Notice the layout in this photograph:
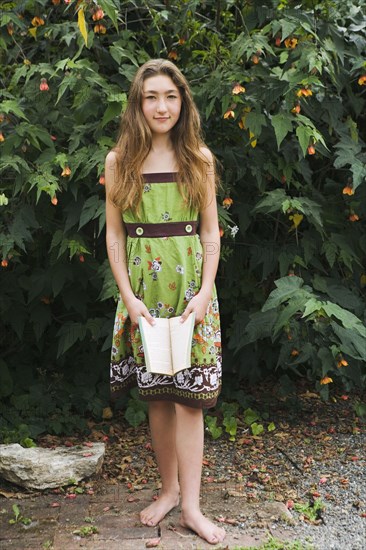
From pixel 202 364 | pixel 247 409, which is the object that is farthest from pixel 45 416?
pixel 202 364

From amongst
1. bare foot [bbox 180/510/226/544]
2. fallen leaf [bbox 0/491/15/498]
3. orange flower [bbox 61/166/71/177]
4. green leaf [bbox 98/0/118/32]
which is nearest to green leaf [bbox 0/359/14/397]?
fallen leaf [bbox 0/491/15/498]

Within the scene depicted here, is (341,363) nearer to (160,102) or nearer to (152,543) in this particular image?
(152,543)

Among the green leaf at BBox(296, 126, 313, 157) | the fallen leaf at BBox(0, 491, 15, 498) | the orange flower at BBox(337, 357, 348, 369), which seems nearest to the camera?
the green leaf at BBox(296, 126, 313, 157)

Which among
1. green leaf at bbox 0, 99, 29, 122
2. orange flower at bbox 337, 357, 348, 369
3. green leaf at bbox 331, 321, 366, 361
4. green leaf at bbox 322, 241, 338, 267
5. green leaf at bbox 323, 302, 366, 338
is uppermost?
green leaf at bbox 0, 99, 29, 122

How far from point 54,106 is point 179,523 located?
201 cm

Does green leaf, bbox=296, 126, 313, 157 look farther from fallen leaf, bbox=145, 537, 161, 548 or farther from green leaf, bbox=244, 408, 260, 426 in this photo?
fallen leaf, bbox=145, 537, 161, 548

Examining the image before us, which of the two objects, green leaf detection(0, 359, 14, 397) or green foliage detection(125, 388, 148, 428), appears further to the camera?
green leaf detection(0, 359, 14, 397)

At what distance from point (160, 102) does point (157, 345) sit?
87 centimetres

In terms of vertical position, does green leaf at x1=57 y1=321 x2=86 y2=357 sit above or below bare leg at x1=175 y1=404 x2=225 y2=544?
above

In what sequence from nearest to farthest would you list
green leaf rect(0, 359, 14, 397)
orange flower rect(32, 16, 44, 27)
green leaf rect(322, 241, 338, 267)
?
1. orange flower rect(32, 16, 44, 27)
2. green leaf rect(322, 241, 338, 267)
3. green leaf rect(0, 359, 14, 397)

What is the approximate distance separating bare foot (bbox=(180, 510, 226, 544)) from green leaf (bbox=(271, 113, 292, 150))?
1625 mm

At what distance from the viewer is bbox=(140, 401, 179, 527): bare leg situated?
3164 mm

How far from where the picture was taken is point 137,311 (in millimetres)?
2896

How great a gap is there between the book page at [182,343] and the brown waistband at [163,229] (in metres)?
0.32
